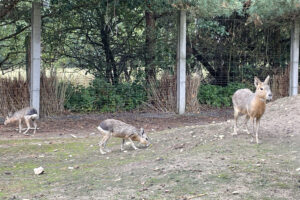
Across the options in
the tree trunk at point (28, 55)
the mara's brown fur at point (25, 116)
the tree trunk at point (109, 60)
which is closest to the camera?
the mara's brown fur at point (25, 116)

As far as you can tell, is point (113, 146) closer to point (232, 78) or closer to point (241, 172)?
point (241, 172)

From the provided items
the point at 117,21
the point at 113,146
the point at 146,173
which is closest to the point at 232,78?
the point at 117,21

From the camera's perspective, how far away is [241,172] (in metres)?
5.71

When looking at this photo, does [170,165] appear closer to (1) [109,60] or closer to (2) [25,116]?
(2) [25,116]

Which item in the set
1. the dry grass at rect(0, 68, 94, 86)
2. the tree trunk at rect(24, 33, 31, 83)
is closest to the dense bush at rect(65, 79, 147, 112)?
the dry grass at rect(0, 68, 94, 86)

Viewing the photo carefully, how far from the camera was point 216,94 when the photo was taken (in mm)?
15211

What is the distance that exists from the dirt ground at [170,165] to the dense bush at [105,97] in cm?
310

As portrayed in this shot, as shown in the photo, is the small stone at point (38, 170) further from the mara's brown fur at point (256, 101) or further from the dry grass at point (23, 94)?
the dry grass at point (23, 94)

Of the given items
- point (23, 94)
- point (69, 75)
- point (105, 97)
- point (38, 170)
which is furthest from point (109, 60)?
point (38, 170)

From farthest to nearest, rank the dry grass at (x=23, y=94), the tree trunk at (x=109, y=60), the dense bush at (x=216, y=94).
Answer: the dense bush at (x=216, y=94) → the tree trunk at (x=109, y=60) → the dry grass at (x=23, y=94)

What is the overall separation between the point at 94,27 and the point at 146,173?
8.99 meters

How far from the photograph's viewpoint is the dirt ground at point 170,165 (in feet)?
17.4

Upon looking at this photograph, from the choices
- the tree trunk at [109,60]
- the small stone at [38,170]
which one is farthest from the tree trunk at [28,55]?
the small stone at [38,170]

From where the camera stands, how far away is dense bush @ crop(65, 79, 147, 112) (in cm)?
1336
